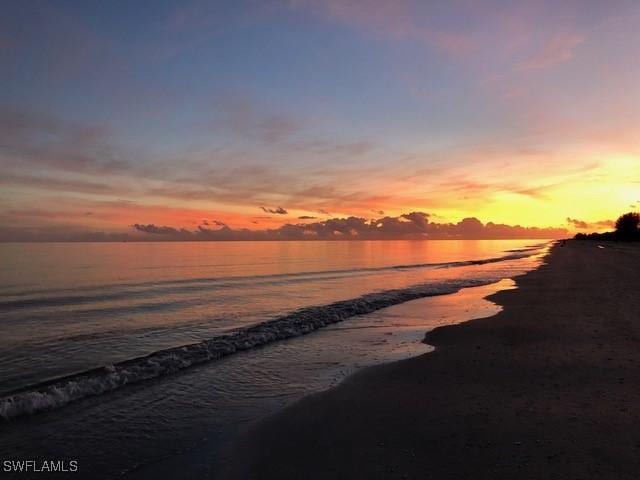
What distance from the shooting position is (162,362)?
43.0 ft

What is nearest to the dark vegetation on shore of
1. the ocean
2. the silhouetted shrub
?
the silhouetted shrub

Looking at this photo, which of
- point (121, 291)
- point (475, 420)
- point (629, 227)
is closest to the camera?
point (475, 420)

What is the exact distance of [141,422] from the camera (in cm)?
848

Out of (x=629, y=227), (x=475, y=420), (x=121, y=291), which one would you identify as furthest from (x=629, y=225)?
(x=475, y=420)

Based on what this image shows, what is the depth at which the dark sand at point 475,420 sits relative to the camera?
6.00 m

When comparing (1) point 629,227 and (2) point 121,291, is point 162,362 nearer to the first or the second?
(2) point 121,291

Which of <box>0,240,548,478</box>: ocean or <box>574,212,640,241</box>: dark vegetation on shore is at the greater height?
<box>574,212,640,241</box>: dark vegetation on shore

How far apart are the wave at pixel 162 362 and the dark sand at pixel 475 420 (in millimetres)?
5427

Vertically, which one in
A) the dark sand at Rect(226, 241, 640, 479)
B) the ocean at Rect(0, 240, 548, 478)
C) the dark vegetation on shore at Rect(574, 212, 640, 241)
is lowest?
the ocean at Rect(0, 240, 548, 478)

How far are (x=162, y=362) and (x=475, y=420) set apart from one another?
9667 mm

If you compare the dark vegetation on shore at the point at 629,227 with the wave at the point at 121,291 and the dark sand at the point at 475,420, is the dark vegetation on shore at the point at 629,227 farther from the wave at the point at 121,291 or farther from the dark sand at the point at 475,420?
the dark sand at the point at 475,420

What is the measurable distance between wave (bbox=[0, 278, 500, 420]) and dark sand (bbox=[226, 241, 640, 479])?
543 centimetres

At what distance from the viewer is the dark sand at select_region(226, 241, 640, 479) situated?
6.00m

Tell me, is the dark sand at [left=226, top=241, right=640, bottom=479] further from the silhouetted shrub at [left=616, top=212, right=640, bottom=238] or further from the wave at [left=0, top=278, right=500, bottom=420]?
the silhouetted shrub at [left=616, top=212, right=640, bottom=238]
